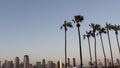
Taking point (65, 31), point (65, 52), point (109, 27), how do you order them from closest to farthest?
point (65, 52) < point (65, 31) < point (109, 27)

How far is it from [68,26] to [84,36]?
25.3 m

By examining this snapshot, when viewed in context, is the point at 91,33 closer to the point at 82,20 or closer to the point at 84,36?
the point at 84,36

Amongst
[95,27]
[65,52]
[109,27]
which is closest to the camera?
[65,52]

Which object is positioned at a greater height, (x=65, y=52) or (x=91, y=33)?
(x=91, y=33)

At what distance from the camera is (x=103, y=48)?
94.1 meters

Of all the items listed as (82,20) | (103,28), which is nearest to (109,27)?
(103,28)

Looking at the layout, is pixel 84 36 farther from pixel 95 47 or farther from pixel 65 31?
pixel 65 31

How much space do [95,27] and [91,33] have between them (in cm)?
566

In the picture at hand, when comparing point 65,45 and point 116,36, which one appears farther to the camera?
point 116,36

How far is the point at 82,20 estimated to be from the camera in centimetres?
7175

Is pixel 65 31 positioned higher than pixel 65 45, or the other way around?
pixel 65 31

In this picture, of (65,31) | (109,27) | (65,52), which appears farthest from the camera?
(109,27)

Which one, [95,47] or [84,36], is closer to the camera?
[95,47]

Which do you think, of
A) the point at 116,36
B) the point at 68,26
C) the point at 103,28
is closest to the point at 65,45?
the point at 68,26
